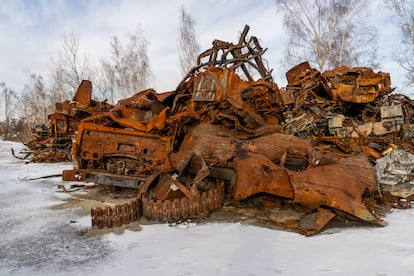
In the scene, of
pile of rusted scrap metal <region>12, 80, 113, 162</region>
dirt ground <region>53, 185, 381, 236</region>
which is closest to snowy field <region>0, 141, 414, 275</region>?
dirt ground <region>53, 185, 381, 236</region>

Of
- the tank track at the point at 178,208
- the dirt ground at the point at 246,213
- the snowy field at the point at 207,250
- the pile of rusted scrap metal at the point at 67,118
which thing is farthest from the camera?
the pile of rusted scrap metal at the point at 67,118

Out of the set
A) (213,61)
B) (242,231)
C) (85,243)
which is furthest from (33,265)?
(213,61)

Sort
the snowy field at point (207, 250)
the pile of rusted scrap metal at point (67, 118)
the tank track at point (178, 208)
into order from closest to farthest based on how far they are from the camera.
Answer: the snowy field at point (207, 250) → the tank track at point (178, 208) → the pile of rusted scrap metal at point (67, 118)

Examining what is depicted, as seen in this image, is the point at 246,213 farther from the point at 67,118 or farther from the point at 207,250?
the point at 67,118

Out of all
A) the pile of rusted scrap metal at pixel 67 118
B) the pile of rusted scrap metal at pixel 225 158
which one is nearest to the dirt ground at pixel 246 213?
the pile of rusted scrap metal at pixel 225 158

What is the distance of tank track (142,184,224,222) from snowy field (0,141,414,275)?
6.6 inches

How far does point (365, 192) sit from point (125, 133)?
3.82 m

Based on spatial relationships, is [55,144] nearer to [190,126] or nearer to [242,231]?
[190,126]

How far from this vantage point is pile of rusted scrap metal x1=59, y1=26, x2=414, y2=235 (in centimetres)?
344

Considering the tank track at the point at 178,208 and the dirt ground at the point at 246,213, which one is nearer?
the dirt ground at the point at 246,213

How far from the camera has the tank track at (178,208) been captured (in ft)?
11.9

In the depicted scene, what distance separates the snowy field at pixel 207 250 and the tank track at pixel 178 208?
169mm

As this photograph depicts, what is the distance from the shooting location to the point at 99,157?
16.7 ft

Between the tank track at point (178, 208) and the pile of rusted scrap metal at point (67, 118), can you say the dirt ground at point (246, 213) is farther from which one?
the pile of rusted scrap metal at point (67, 118)
